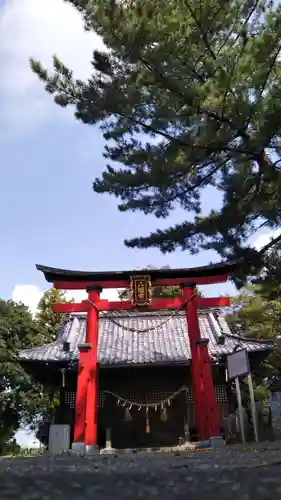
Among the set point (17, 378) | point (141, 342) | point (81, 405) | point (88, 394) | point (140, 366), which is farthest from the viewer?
point (17, 378)

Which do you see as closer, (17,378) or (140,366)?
Answer: (140,366)

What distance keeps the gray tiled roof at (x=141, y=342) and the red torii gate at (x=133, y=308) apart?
79 centimetres

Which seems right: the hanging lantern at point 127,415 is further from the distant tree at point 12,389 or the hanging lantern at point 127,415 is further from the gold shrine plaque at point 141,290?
the distant tree at point 12,389

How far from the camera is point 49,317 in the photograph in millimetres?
28312

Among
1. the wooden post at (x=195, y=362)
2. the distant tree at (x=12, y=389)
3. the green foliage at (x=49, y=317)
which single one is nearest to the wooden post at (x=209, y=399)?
the wooden post at (x=195, y=362)

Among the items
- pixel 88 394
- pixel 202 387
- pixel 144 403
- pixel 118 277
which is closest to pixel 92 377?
pixel 88 394

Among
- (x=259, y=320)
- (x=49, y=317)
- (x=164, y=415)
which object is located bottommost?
(x=164, y=415)

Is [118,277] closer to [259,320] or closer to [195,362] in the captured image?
[195,362]

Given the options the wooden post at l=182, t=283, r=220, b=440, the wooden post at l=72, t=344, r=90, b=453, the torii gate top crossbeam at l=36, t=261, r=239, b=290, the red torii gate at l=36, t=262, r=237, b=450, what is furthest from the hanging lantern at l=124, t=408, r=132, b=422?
the torii gate top crossbeam at l=36, t=261, r=239, b=290

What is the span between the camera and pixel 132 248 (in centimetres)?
1116

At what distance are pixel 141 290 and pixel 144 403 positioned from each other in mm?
3868

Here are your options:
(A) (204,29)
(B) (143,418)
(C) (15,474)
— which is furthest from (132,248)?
(C) (15,474)

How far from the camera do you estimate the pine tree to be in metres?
7.77

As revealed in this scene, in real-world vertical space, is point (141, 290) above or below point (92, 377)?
above
